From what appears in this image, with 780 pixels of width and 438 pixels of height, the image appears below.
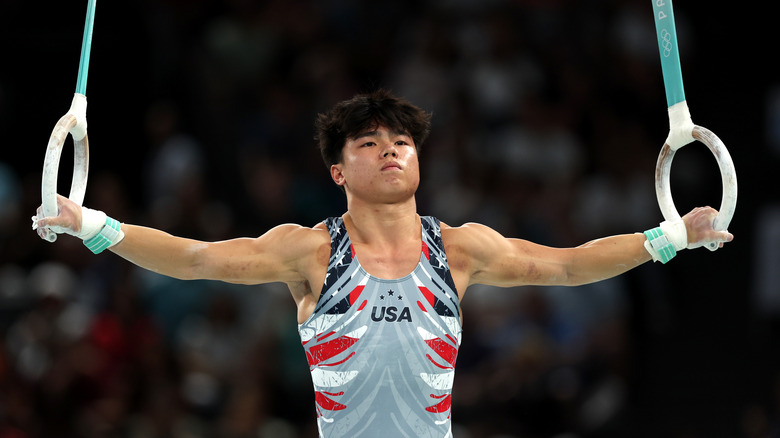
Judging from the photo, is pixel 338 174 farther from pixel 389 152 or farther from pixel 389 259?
pixel 389 259

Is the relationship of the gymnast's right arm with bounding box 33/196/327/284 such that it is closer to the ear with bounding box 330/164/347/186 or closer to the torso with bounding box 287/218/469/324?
the torso with bounding box 287/218/469/324

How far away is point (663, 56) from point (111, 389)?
5.81 meters

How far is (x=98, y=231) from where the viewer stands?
4.91 metres

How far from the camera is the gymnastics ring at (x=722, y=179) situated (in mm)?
4992

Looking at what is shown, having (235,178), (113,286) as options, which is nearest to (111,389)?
(113,286)

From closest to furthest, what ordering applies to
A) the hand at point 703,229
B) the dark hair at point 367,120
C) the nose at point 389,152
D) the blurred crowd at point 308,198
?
the hand at point 703,229, the nose at point 389,152, the dark hair at point 367,120, the blurred crowd at point 308,198

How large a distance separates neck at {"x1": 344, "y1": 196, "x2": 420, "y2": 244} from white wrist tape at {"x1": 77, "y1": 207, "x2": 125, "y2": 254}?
1.24 m

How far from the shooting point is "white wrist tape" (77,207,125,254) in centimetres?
486

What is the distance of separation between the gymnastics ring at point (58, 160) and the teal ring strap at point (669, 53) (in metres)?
3.14

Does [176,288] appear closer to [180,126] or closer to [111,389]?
[111,389]

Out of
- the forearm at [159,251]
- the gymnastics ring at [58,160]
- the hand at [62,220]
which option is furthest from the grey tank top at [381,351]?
the gymnastics ring at [58,160]

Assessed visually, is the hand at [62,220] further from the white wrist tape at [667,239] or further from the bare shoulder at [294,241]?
the white wrist tape at [667,239]

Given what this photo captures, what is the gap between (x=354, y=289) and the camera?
5020 mm

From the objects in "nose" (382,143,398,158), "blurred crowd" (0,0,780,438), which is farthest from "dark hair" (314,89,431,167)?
"blurred crowd" (0,0,780,438)
